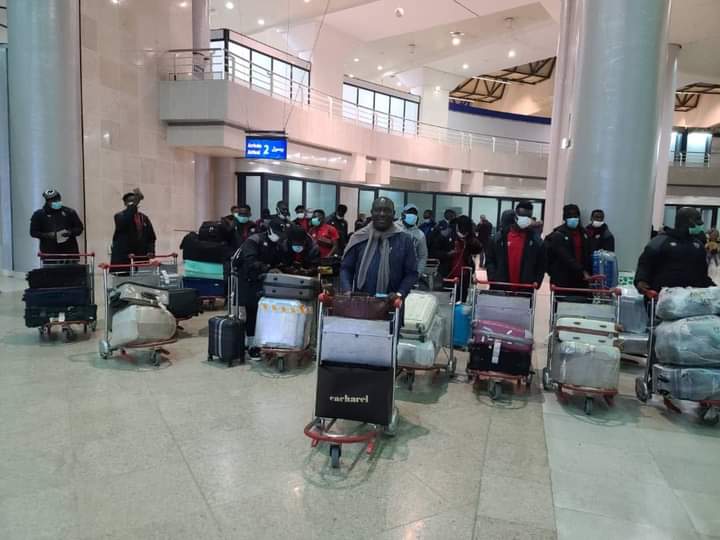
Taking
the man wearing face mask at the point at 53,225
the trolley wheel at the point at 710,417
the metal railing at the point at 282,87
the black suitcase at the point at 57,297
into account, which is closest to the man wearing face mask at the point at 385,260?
the trolley wheel at the point at 710,417

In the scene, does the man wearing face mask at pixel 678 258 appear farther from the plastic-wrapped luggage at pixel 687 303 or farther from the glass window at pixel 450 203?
the glass window at pixel 450 203

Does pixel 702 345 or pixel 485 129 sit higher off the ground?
pixel 485 129

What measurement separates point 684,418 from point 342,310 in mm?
3163

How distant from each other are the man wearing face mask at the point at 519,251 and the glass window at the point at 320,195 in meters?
14.0

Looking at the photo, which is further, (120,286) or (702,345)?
(120,286)

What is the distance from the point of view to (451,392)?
4.81 meters

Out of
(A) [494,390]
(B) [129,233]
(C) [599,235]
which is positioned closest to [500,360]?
(A) [494,390]

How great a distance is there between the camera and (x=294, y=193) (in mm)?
18484

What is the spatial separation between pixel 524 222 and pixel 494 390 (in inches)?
69.3

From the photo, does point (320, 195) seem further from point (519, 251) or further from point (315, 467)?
point (315, 467)

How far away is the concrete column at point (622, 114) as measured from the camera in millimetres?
Answer: 6988

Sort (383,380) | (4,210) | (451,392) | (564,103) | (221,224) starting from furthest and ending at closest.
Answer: (564,103) < (4,210) < (221,224) < (451,392) < (383,380)

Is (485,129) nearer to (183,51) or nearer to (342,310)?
(183,51)

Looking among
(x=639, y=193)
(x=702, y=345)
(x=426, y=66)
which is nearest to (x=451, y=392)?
(x=702, y=345)
